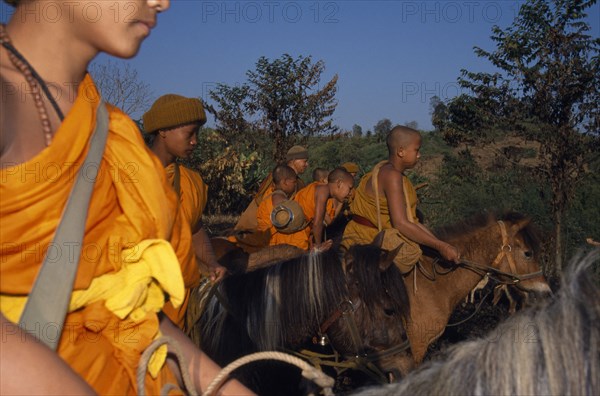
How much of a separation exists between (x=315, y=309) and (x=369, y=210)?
238cm

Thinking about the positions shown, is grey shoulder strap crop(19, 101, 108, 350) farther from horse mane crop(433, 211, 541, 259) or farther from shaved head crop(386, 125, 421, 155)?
horse mane crop(433, 211, 541, 259)

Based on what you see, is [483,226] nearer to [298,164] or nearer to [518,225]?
[518,225]

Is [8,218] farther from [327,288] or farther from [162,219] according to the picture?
[327,288]

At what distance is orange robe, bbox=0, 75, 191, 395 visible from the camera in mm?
1164

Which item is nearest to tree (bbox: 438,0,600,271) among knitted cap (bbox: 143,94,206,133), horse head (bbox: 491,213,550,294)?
horse head (bbox: 491,213,550,294)

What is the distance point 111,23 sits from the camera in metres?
1.29

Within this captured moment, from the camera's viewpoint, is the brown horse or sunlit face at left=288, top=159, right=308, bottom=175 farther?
sunlit face at left=288, top=159, right=308, bottom=175

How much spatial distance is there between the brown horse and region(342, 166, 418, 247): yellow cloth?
1.61 feet

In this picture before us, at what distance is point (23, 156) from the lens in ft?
3.80

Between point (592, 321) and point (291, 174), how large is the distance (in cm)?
734

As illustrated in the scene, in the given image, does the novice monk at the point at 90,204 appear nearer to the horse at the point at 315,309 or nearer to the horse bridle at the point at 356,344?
the horse at the point at 315,309

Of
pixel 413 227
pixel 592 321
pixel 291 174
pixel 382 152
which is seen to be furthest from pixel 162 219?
pixel 382 152

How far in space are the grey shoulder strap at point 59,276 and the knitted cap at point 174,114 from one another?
3111 millimetres

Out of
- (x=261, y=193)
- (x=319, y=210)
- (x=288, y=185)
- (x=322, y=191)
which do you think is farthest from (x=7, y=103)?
(x=261, y=193)
